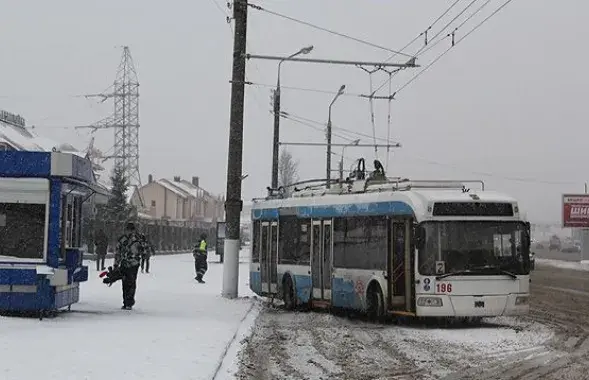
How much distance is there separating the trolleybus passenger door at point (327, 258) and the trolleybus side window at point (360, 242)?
0.82ft

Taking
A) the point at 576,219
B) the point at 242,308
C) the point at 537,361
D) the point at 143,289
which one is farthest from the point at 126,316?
the point at 576,219

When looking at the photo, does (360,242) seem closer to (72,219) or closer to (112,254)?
(72,219)

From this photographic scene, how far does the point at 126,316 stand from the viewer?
17359 millimetres

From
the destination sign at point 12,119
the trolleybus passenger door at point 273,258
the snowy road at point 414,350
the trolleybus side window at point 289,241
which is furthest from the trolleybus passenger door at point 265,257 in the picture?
the destination sign at point 12,119

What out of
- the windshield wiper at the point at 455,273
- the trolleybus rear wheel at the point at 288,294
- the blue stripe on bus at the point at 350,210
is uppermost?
the blue stripe on bus at the point at 350,210

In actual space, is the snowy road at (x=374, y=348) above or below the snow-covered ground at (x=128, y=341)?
below

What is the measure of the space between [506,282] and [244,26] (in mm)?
10852

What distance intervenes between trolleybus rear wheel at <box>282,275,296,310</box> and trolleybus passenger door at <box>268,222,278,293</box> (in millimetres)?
675

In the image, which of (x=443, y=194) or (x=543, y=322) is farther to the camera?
(x=543, y=322)

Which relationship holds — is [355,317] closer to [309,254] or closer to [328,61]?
[309,254]

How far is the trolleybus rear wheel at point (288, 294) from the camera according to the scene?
2304 cm

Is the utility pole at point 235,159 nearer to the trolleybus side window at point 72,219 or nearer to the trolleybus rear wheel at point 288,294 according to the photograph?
the trolleybus rear wheel at point 288,294

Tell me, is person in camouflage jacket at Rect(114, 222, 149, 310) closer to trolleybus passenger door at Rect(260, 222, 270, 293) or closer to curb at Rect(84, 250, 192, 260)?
trolleybus passenger door at Rect(260, 222, 270, 293)

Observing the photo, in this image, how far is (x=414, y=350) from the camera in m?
13.9
